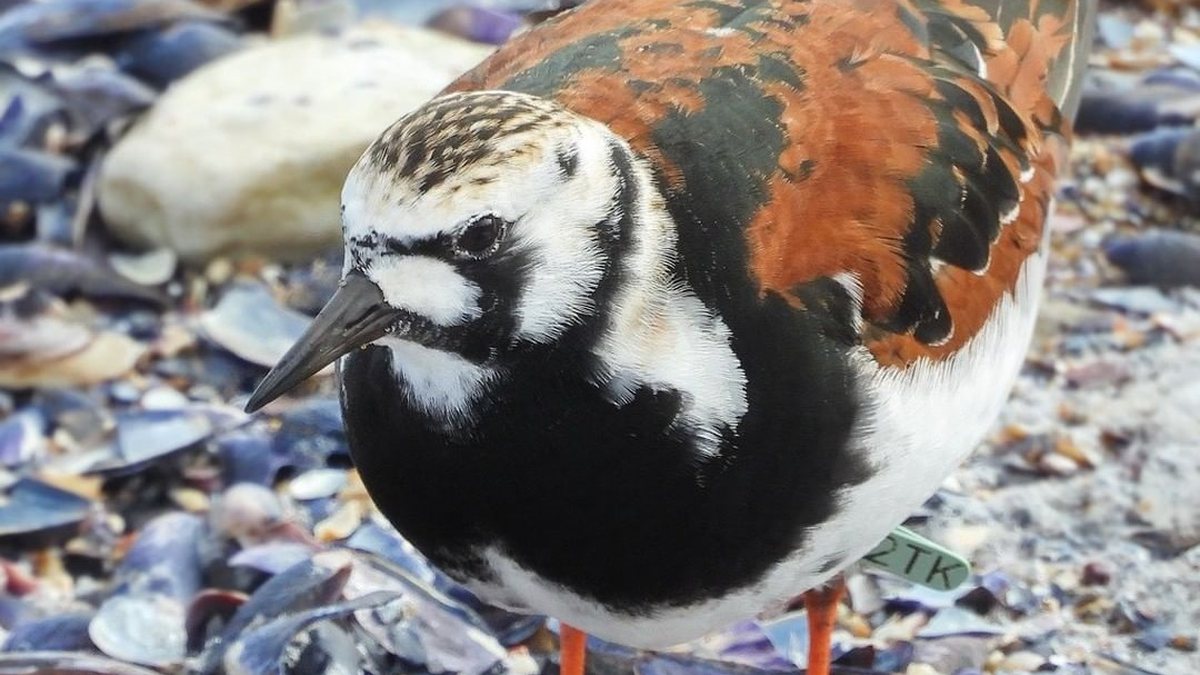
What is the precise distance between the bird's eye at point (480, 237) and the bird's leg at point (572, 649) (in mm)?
1038

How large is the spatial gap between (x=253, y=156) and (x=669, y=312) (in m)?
2.14

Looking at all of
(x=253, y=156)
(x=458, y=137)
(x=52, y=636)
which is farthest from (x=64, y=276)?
(x=458, y=137)

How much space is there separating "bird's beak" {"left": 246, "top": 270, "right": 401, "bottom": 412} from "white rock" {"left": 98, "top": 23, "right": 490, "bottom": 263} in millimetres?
2025

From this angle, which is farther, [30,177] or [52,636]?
[30,177]

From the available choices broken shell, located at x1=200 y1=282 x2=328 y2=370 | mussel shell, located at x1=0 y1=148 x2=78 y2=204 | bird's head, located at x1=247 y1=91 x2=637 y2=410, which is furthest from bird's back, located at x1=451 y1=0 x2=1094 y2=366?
mussel shell, located at x1=0 y1=148 x2=78 y2=204

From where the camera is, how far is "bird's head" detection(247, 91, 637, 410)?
191 centimetres

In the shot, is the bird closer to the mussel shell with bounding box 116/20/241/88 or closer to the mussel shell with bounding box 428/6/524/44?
the mussel shell with bounding box 428/6/524/44

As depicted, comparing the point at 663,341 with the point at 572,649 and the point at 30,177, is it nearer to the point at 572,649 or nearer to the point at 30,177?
the point at 572,649

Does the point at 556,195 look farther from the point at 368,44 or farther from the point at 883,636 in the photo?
the point at 368,44

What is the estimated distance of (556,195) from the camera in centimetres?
196

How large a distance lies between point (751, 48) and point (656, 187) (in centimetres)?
40

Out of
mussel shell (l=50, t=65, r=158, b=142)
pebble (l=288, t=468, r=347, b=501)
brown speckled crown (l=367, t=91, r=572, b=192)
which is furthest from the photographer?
mussel shell (l=50, t=65, r=158, b=142)

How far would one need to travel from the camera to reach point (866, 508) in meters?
2.29

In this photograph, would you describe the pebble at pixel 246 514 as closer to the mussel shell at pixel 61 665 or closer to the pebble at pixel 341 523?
the pebble at pixel 341 523
